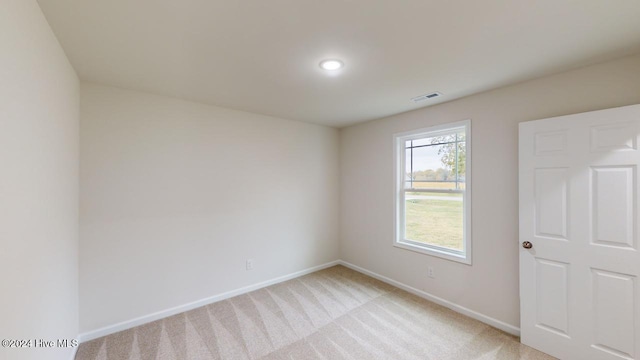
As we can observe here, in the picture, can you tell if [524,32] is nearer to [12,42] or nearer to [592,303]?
[592,303]

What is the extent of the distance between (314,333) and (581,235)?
239cm

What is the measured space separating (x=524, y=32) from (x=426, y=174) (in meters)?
1.95

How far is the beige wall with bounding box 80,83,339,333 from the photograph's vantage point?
95.0 inches

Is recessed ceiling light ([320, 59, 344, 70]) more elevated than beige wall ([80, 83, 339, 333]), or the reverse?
recessed ceiling light ([320, 59, 344, 70])

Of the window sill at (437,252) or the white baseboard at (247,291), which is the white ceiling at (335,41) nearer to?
the window sill at (437,252)

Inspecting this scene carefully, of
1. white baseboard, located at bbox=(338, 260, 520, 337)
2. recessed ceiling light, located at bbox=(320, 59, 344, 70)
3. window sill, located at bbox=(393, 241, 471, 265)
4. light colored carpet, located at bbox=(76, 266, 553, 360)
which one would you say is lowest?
light colored carpet, located at bbox=(76, 266, 553, 360)

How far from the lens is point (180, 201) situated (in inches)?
113

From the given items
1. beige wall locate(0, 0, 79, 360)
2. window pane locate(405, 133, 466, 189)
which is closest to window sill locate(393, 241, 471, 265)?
window pane locate(405, 133, 466, 189)

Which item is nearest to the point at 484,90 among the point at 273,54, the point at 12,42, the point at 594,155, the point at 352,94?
the point at 594,155

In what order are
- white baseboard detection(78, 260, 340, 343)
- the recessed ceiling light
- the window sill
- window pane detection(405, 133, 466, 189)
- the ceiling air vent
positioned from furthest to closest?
window pane detection(405, 133, 466, 189)
the window sill
the ceiling air vent
white baseboard detection(78, 260, 340, 343)
the recessed ceiling light

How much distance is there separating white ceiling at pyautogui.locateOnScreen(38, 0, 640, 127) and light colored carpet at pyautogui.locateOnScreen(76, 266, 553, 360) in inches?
93.1

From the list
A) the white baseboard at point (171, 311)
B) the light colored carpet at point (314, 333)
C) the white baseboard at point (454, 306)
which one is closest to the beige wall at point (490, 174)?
the white baseboard at point (454, 306)

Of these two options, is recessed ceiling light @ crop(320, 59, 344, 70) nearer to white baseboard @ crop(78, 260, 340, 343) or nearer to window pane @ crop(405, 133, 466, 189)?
window pane @ crop(405, 133, 466, 189)

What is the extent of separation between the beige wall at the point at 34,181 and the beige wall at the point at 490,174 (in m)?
3.33
